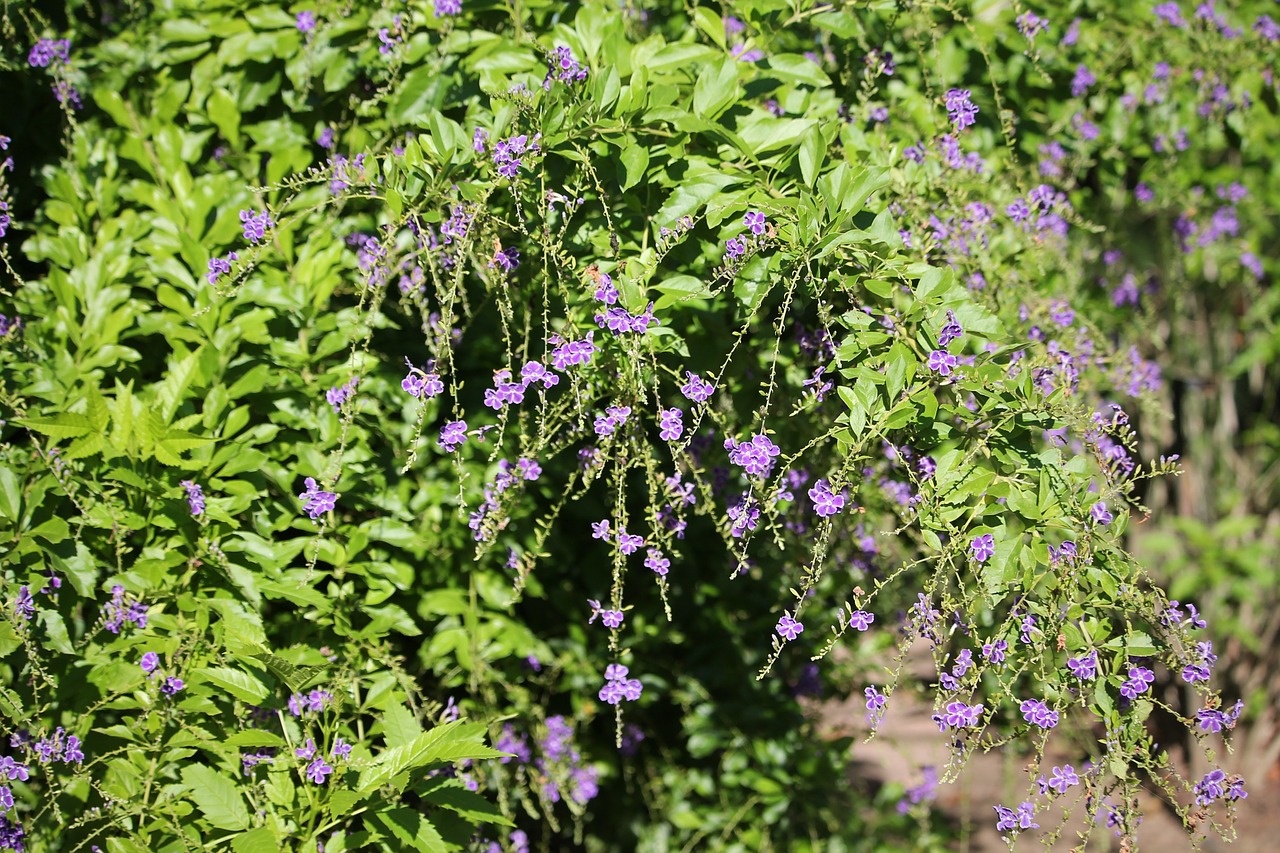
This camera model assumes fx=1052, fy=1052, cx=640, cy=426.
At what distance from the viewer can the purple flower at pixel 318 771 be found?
5.92ft

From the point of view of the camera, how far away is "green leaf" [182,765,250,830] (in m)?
1.80

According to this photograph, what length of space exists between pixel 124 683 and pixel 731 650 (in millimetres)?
1476

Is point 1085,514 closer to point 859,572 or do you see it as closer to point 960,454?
point 960,454

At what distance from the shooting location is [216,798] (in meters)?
1.81

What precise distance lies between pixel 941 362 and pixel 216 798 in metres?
1.43

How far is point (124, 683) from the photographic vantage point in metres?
1.88

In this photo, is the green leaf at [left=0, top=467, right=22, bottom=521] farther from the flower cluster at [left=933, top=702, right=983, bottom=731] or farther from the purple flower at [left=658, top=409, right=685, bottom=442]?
the flower cluster at [left=933, top=702, right=983, bottom=731]

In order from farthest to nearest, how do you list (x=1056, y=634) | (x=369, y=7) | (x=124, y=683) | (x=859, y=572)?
(x=859, y=572), (x=369, y=7), (x=124, y=683), (x=1056, y=634)

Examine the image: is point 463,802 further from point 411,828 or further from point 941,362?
point 941,362

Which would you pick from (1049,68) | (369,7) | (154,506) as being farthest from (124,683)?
(1049,68)

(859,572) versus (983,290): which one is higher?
(983,290)

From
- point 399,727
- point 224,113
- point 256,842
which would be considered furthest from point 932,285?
point 224,113

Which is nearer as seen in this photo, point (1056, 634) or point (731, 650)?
point (1056, 634)

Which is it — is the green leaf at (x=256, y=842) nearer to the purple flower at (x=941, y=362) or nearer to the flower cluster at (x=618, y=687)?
the flower cluster at (x=618, y=687)
